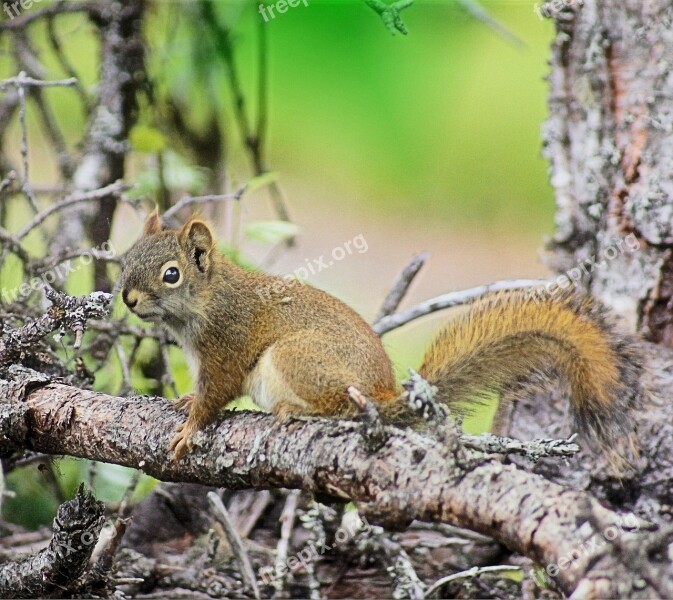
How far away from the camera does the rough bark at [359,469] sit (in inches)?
28.9

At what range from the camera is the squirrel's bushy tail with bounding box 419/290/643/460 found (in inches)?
43.6

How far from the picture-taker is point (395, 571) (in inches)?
50.5

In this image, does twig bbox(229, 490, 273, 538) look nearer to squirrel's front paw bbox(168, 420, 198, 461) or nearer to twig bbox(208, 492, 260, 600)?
twig bbox(208, 492, 260, 600)

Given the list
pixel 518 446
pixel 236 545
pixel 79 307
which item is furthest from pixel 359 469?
pixel 236 545

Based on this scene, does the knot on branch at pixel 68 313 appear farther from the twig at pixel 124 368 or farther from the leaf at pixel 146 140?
the leaf at pixel 146 140

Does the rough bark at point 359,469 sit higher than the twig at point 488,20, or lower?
lower

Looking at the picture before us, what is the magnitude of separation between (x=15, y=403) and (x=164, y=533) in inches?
23.5

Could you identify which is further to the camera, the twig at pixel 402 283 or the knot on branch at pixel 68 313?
the twig at pixel 402 283

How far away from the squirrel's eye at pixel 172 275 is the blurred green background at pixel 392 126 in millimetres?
986

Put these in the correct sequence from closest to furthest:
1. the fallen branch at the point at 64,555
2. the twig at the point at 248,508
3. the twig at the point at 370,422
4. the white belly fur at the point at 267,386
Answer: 1. the twig at the point at 370,422
2. the fallen branch at the point at 64,555
3. the white belly fur at the point at 267,386
4. the twig at the point at 248,508

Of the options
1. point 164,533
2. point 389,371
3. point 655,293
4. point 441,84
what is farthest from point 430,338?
point 441,84

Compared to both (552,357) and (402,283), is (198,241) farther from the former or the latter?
(552,357)

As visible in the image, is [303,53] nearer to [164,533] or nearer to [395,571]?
[164,533]

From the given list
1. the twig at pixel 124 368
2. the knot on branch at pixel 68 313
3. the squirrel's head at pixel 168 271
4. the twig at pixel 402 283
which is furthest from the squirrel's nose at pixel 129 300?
the twig at pixel 402 283
